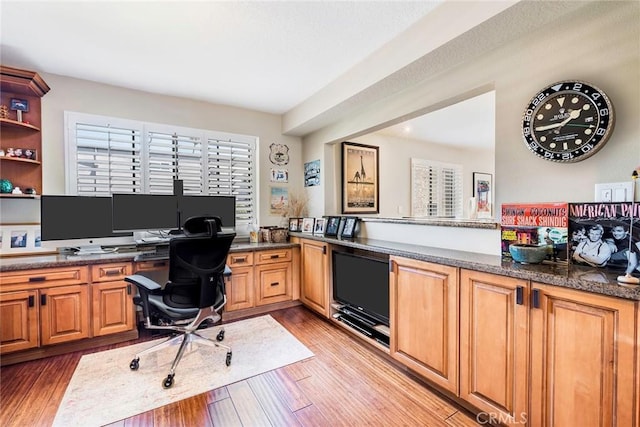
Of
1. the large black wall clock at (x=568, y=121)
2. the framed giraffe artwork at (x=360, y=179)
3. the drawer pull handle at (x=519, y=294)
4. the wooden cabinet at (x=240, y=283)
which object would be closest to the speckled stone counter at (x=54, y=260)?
the wooden cabinet at (x=240, y=283)

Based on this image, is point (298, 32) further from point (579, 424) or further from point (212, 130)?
point (579, 424)

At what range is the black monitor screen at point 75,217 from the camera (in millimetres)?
2535

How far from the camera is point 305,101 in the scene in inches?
137

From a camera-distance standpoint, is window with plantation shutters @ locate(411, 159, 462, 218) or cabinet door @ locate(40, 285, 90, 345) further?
window with plantation shutters @ locate(411, 159, 462, 218)

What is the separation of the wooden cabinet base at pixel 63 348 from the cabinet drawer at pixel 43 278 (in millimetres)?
552

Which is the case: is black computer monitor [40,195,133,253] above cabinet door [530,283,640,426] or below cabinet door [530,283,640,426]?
above

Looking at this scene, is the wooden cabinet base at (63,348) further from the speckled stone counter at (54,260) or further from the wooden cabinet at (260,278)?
the wooden cabinet at (260,278)

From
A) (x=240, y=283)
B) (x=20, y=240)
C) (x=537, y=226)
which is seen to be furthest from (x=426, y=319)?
(x=20, y=240)

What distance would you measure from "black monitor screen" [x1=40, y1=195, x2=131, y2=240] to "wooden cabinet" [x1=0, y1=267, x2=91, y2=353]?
15.5 inches

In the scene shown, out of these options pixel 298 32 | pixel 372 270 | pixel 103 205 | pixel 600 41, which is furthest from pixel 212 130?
pixel 600 41

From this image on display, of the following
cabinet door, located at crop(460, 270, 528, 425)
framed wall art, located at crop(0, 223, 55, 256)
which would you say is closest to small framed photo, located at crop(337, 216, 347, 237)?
cabinet door, located at crop(460, 270, 528, 425)

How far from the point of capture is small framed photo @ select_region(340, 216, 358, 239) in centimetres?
312

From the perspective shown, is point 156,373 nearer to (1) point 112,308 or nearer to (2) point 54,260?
(1) point 112,308

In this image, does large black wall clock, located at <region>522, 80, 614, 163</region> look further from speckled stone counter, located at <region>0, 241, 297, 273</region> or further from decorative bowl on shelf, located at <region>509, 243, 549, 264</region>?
speckled stone counter, located at <region>0, 241, 297, 273</region>
